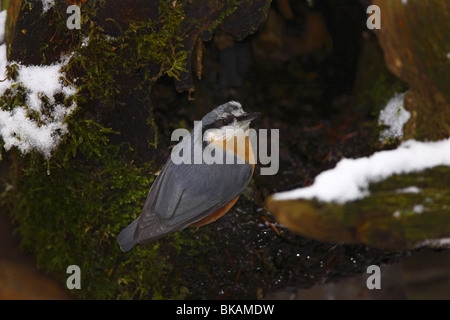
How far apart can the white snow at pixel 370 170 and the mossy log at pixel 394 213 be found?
0.03 meters

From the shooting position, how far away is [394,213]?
1937mm

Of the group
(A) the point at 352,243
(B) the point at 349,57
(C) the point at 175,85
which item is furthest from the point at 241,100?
(A) the point at 352,243

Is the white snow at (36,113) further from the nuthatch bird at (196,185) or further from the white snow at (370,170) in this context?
the white snow at (370,170)

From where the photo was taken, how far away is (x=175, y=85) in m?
1.88

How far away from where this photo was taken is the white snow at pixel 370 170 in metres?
1.96

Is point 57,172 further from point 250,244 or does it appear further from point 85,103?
point 250,244

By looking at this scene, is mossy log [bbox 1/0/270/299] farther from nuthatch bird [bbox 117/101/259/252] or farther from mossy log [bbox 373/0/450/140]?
mossy log [bbox 373/0/450/140]

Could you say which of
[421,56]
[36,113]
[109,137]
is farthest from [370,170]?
[36,113]

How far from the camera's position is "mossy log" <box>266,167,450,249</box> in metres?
1.94

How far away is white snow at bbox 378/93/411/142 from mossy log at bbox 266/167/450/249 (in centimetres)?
22

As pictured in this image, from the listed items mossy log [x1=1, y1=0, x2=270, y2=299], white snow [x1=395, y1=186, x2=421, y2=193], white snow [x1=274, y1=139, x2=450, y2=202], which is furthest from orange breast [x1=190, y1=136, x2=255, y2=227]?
white snow [x1=395, y1=186, x2=421, y2=193]

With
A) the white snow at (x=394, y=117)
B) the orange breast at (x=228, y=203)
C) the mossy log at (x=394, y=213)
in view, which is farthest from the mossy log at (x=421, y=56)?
the orange breast at (x=228, y=203)

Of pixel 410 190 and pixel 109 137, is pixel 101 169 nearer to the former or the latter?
pixel 109 137

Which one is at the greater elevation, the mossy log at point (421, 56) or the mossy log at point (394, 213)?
the mossy log at point (421, 56)
